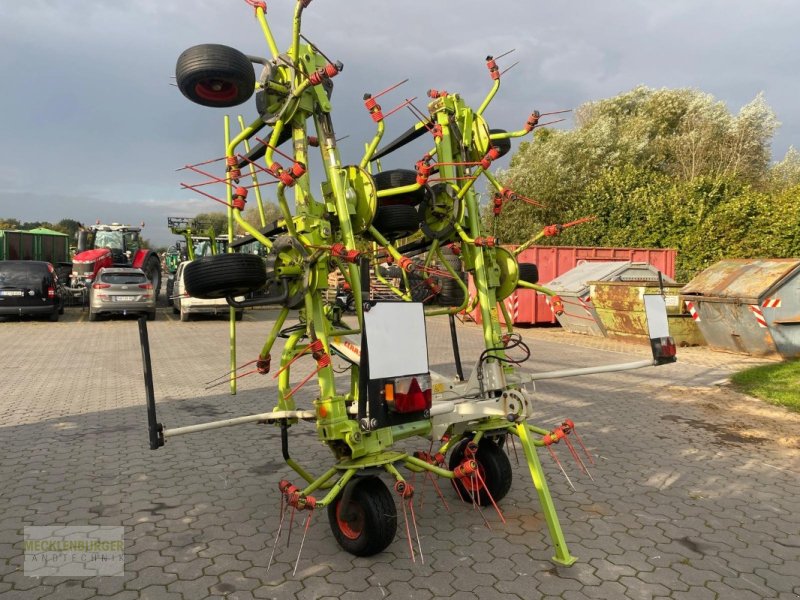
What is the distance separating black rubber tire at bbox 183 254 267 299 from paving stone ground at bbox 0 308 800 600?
1.51m

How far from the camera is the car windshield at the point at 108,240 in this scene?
66.5 feet

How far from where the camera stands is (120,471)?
14.9ft

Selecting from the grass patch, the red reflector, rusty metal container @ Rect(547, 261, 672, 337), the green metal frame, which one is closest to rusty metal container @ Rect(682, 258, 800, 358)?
the grass patch

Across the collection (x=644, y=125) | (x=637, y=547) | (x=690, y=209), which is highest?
(x=644, y=125)

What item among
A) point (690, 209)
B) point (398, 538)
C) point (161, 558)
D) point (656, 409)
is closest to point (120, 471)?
point (161, 558)

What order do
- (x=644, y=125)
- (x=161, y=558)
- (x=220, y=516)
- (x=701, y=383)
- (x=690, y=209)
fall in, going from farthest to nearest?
(x=644, y=125), (x=690, y=209), (x=701, y=383), (x=220, y=516), (x=161, y=558)

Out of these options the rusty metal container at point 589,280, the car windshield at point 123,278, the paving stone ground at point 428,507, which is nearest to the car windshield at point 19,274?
the car windshield at point 123,278

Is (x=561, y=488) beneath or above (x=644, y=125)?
beneath

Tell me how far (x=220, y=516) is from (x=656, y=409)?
5225 millimetres

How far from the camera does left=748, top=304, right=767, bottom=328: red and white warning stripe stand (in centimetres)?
953

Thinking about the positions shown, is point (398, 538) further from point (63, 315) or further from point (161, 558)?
point (63, 315)

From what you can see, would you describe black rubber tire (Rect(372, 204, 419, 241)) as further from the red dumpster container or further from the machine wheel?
the machine wheel

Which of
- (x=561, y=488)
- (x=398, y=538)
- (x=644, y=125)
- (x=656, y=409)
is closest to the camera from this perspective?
(x=398, y=538)

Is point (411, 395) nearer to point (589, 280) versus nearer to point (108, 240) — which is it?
point (589, 280)
